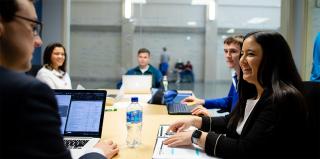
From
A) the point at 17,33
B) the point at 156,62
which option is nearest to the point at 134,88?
the point at 17,33

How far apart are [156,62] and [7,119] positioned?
7248 millimetres

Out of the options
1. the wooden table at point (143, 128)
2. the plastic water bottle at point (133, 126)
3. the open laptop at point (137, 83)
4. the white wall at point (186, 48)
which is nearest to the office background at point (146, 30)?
the white wall at point (186, 48)

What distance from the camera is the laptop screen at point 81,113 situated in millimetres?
1492

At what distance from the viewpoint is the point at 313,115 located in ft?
4.23

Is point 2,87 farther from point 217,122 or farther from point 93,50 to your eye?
point 93,50

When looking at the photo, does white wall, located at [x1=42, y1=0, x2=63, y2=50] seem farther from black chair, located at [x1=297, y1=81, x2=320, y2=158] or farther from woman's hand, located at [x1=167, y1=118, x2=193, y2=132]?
black chair, located at [x1=297, y1=81, x2=320, y2=158]

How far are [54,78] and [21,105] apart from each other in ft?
9.19

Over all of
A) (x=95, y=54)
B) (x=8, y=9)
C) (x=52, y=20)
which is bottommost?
(x=8, y=9)

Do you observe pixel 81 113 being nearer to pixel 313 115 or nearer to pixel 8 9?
pixel 8 9

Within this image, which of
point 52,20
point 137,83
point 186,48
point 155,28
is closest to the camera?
point 137,83

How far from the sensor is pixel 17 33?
0.70 meters

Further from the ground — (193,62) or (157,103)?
(193,62)

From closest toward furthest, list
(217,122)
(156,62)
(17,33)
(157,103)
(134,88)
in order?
(17,33), (217,122), (157,103), (134,88), (156,62)

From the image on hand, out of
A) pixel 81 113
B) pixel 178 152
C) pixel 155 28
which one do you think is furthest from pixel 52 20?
pixel 178 152
